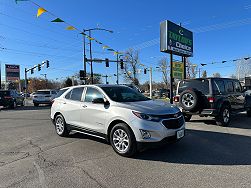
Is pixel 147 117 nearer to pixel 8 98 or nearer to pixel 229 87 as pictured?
pixel 229 87

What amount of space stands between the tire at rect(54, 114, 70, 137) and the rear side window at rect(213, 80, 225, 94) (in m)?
5.38

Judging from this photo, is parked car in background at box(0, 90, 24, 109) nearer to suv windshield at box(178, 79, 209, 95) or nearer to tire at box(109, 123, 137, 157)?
suv windshield at box(178, 79, 209, 95)

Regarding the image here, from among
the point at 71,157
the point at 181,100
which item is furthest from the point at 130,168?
the point at 181,100

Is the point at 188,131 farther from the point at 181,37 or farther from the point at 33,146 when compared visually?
the point at 181,37

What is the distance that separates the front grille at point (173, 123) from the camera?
521 cm

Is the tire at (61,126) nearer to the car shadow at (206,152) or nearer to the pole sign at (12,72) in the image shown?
the car shadow at (206,152)

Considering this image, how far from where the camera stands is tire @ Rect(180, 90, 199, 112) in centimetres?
877

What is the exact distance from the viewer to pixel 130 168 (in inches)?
184

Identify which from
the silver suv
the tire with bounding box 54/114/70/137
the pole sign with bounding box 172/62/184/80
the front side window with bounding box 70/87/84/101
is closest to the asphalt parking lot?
the tire with bounding box 54/114/70/137

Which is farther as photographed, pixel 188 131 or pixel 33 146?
pixel 188 131

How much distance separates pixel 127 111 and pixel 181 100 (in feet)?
14.4

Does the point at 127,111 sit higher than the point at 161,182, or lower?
higher

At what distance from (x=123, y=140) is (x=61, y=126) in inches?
112

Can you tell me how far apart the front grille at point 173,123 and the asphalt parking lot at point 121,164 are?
0.65 metres
